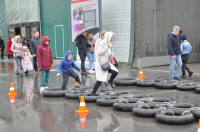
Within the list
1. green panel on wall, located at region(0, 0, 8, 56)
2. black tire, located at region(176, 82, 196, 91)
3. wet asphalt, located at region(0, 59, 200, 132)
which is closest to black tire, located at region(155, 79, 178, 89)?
black tire, located at region(176, 82, 196, 91)

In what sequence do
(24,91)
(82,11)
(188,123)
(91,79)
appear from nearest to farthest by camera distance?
(188,123), (24,91), (91,79), (82,11)

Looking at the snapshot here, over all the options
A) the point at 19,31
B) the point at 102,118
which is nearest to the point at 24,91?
the point at 102,118

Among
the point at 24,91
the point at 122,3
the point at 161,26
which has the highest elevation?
the point at 122,3

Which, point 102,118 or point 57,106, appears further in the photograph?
point 57,106

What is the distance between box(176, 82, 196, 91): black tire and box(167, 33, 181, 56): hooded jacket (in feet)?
5.11

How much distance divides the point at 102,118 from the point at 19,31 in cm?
2234

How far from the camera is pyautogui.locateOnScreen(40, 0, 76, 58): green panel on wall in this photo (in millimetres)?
20844

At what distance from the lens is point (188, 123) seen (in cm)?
575

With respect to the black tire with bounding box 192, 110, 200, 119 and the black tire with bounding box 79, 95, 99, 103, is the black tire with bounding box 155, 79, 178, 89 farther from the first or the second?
the black tire with bounding box 192, 110, 200, 119

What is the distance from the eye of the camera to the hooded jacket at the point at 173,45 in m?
10.8

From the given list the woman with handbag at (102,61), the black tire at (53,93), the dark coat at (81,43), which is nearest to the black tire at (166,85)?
the woman with handbag at (102,61)

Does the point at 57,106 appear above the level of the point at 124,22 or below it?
below

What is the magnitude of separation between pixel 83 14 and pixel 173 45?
7840 mm

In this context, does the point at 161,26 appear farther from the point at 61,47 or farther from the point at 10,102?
the point at 10,102
